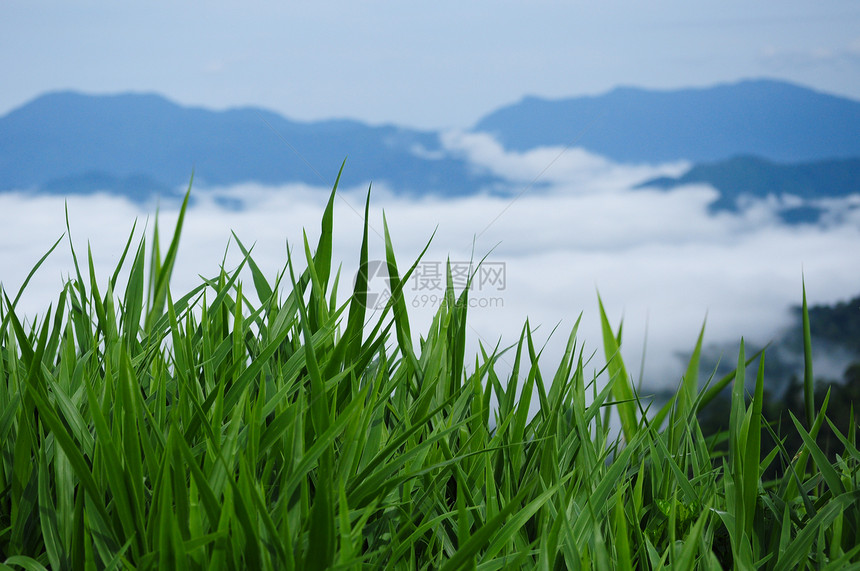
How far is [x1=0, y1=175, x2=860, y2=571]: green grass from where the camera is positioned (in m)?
0.60

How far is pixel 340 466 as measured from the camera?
68cm

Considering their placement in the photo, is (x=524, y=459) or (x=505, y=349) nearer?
(x=524, y=459)

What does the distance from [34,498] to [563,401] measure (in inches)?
26.6

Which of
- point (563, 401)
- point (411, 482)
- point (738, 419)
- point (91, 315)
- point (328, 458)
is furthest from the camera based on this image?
point (91, 315)

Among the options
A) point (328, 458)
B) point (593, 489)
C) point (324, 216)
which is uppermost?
point (324, 216)

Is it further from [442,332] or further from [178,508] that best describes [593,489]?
[178,508]

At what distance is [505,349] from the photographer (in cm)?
109

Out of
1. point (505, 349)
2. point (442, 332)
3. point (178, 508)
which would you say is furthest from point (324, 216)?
point (178, 508)

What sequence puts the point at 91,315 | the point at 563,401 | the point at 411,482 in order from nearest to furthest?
the point at 411,482 → the point at 563,401 → the point at 91,315

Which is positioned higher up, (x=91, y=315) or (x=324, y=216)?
(x=324, y=216)

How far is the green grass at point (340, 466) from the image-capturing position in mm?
602

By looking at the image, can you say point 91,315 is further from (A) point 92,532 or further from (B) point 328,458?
(B) point 328,458

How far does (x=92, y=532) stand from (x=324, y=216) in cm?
49

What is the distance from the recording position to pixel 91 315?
111cm
